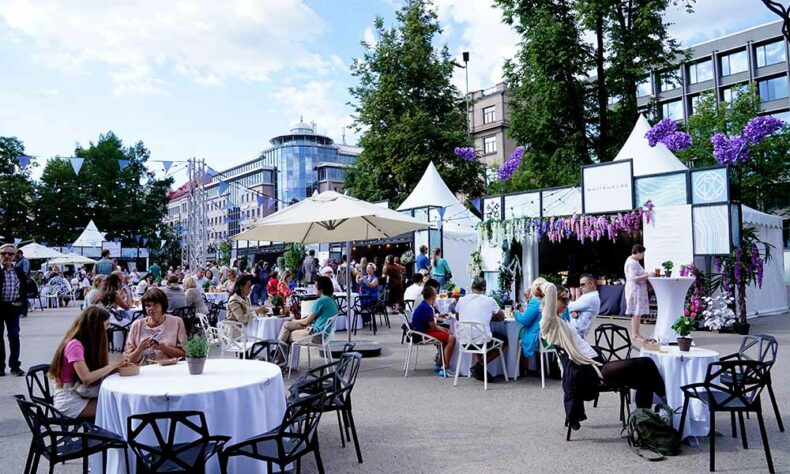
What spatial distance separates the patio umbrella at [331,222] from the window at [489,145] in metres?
39.8

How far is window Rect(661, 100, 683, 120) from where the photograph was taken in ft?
151

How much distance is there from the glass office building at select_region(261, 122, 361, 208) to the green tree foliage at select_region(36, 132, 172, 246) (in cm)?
3191

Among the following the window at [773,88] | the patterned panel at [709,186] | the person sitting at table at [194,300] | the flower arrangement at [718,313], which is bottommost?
the flower arrangement at [718,313]

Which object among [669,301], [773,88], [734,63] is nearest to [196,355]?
[669,301]

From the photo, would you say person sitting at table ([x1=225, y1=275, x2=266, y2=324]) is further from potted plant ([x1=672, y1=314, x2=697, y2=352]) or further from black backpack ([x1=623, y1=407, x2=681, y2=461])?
potted plant ([x1=672, y1=314, x2=697, y2=352])

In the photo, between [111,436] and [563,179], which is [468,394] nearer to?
[111,436]

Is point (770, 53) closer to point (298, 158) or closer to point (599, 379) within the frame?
point (599, 379)

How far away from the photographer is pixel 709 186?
39.1 ft

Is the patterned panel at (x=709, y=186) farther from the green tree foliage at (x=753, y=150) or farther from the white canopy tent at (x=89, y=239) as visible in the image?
the white canopy tent at (x=89, y=239)

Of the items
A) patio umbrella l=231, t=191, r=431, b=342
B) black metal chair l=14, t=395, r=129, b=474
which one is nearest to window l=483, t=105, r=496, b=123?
patio umbrella l=231, t=191, r=431, b=342

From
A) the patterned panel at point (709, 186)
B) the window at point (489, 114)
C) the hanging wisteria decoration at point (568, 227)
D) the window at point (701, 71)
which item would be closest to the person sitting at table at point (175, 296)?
the hanging wisteria decoration at point (568, 227)

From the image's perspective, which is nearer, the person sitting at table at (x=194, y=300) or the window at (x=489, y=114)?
the person sitting at table at (x=194, y=300)

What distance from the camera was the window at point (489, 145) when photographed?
47.6m

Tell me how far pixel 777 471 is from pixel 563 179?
1788 cm
